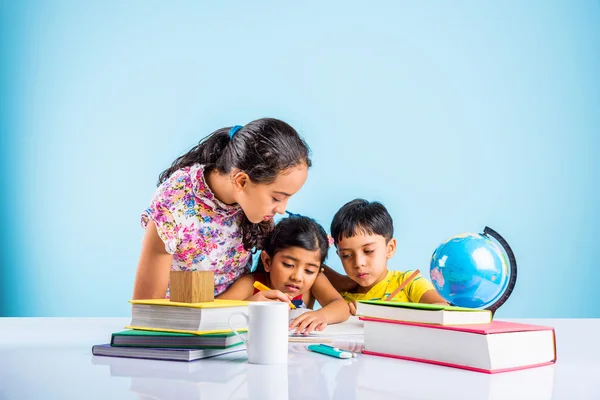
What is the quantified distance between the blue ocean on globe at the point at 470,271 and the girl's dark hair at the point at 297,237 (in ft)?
2.70

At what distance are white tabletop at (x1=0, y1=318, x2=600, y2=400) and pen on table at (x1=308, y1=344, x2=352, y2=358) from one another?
0.01m

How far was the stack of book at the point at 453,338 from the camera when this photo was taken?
0.88m

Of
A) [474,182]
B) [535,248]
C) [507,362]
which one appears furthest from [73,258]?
[507,362]

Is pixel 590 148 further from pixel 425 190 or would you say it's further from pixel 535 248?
pixel 425 190

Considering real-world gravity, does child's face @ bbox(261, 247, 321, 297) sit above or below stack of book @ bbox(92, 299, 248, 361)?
above

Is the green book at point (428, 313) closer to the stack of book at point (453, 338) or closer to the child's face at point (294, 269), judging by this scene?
the stack of book at point (453, 338)

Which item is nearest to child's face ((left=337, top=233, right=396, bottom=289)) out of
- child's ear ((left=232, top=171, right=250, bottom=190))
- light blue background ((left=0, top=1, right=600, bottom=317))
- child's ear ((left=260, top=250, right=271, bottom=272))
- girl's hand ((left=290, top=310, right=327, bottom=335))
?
child's ear ((left=260, top=250, right=271, bottom=272))

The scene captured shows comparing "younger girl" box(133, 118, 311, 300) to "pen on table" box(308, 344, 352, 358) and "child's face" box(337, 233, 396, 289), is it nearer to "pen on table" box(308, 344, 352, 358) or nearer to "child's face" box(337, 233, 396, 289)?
"child's face" box(337, 233, 396, 289)

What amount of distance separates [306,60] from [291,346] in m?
3.20

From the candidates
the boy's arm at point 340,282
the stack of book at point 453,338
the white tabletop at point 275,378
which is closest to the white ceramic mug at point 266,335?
the white tabletop at point 275,378

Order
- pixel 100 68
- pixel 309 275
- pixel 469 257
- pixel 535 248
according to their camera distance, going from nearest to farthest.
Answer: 1. pixel 469 257
2. pixel 309 275
3. pixel 535 248
4. pixel 100 68

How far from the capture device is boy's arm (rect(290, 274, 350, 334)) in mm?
1304

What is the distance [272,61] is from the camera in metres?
4.07

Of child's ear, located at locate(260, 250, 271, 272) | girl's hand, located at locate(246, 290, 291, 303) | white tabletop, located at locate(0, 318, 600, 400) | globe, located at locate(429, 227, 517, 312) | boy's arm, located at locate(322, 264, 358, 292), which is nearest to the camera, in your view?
white tabletop, located at locate(0, 318, 600, 400)
